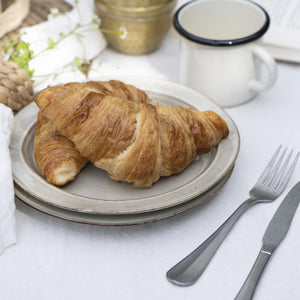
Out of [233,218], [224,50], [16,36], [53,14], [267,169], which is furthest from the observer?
[53,14]

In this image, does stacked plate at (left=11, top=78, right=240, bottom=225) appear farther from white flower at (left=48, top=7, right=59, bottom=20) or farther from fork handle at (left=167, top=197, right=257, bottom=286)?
white flower at (left=48, top=7, right=59, bottom=20)

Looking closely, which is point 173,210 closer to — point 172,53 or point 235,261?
point 235,261

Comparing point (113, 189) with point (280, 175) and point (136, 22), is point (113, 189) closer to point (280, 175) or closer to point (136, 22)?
point (280, 175)

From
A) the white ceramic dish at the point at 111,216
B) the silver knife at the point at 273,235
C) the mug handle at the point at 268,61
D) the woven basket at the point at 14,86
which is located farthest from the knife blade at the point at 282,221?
the woven basket at the point at 14,86

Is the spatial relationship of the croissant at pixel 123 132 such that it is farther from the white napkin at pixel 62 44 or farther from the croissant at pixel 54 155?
the white napkin at pixel 62 44

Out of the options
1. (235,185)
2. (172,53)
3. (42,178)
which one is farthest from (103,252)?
(172,53)

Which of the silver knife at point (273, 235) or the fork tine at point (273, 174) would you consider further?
the fork tine at point (273, 174)

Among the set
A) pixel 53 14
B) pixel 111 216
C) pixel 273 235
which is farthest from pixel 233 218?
pixel 53 14
